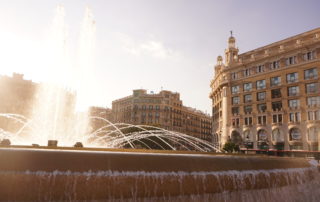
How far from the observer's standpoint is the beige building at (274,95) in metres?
40.6

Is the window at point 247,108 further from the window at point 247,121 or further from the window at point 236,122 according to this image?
the window at point 236,122

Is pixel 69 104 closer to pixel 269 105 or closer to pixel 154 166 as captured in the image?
pixel 269 105

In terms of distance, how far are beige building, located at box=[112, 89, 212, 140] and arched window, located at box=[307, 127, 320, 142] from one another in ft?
150

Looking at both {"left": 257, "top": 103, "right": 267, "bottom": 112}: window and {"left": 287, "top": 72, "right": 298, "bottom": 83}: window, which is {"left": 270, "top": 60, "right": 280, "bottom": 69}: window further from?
{"left": 257, "top": 103, "right": 267, "bottom": 112}: window

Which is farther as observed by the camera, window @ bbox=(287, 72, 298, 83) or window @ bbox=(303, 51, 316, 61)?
window @ bbox=(287, 72, 298, 83)

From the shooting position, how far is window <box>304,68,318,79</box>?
133 ft

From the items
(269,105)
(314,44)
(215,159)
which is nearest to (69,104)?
(269,105)

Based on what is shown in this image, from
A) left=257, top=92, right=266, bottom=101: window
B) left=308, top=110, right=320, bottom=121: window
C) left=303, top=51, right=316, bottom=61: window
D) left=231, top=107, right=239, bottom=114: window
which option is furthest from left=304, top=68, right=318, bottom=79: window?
left=231, top=107, right=239, bottom=114: window

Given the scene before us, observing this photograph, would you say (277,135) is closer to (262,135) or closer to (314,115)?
(262,135)

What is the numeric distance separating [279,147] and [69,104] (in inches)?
2499

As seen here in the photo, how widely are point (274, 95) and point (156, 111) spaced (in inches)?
1729

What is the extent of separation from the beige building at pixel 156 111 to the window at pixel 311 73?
4584 centimetres

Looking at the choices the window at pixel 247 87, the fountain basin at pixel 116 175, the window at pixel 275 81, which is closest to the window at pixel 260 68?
the window at pixel 275 81

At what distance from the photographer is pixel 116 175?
6547 millimetres
